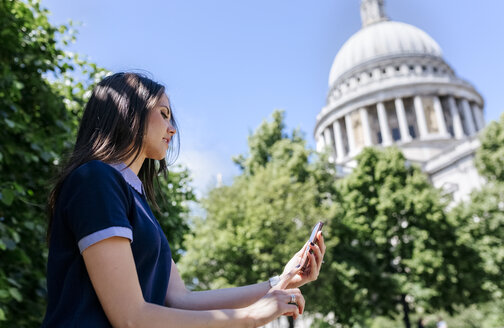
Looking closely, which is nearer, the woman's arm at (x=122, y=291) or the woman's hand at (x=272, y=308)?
the woman's arm at (x=122, y=291)

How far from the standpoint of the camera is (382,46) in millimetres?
65812

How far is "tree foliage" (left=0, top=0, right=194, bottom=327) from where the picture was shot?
4.84 meters

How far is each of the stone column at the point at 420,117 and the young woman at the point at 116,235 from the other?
183 feet

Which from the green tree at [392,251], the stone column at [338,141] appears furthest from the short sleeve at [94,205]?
the stone column at [338,141]

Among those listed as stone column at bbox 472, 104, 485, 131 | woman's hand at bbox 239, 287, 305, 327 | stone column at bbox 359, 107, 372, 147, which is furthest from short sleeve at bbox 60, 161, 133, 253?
stone column at bbox 472, 104, 485, 131

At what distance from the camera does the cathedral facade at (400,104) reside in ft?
178

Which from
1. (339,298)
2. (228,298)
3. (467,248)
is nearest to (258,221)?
(339,298)

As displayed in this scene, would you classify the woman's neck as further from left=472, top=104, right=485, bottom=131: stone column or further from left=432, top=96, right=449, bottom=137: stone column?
left=472, top=104, right=485, bottom=131: stone column

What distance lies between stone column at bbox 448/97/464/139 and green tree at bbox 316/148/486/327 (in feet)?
103

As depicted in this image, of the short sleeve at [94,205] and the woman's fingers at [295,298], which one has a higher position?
the short sleeve at [94,205]

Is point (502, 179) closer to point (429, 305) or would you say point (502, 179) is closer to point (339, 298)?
point (429, 305)

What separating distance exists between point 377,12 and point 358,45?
1407 centimetres

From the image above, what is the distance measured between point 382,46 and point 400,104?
13906 millimetres

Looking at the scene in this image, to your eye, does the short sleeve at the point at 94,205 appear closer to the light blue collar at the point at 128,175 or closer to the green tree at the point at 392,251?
the light blue collar at the point at 128,175
